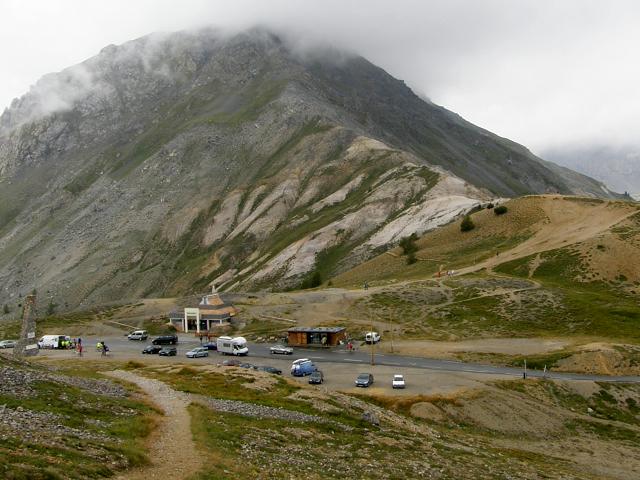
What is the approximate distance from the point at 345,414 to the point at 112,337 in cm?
7321

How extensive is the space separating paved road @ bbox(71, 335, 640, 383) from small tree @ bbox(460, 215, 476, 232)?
178ft

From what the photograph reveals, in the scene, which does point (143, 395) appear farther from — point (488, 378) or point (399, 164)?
point (399, 164)

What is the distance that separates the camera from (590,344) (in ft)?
234

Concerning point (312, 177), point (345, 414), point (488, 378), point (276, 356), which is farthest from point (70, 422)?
point (312, 177)

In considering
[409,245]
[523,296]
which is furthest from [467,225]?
[523,296]

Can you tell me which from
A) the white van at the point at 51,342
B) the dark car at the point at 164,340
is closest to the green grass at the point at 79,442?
the dark car at the point at 164,340

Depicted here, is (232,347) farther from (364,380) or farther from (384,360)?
(364,380)

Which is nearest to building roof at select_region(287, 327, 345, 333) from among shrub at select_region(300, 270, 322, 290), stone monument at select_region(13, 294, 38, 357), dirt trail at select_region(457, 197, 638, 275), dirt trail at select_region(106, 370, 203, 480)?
dirt trail at select_region(457, 197, 638, 275)

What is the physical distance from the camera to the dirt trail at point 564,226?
10856cm

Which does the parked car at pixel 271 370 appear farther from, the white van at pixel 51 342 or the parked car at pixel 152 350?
the white van at pixel 51 342

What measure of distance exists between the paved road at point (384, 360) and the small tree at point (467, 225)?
54.3 meters

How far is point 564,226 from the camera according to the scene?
387 ft

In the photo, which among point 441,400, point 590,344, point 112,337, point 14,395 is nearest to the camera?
point 14,395

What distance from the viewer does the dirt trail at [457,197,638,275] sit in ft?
356
